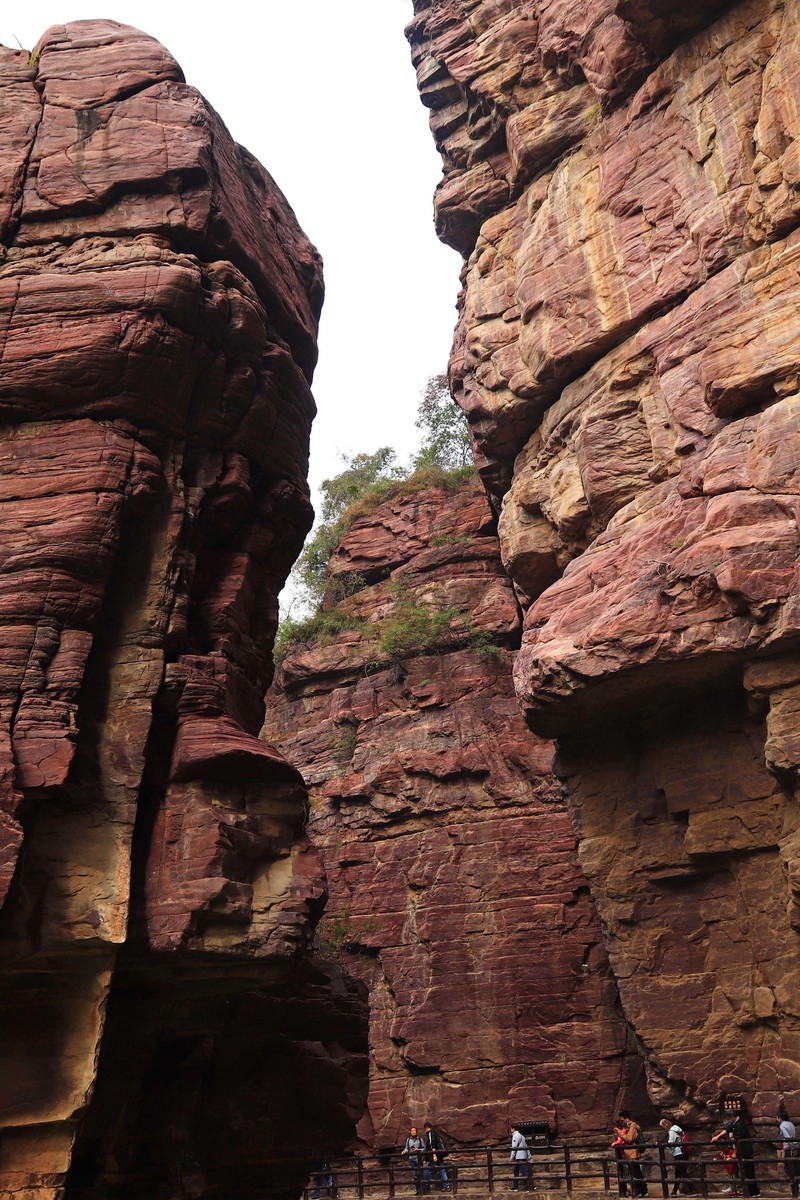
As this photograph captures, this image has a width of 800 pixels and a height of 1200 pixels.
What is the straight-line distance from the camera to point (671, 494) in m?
18.3

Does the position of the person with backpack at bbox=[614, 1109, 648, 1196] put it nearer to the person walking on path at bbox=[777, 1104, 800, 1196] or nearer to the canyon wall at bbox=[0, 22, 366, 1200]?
the person walking on path at bbox=[777, 1104, 800, 1196]

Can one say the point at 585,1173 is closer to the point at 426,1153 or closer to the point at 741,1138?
the point at 426,1153

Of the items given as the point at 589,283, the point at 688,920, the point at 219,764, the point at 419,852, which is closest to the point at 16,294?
the point at 219,764

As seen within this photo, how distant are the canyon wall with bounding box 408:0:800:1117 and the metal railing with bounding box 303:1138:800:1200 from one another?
3.68 feet

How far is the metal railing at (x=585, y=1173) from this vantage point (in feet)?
50.9

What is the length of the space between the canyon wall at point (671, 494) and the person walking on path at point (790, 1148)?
0.32 meters

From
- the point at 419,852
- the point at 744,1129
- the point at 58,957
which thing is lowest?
the point at 744,1129

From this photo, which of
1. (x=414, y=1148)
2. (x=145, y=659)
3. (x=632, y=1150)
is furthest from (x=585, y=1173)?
(x=145, y=659)

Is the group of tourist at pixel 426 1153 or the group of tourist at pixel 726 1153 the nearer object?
the group of tourist at pixel 726 1153

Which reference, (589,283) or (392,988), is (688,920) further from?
(589,283)

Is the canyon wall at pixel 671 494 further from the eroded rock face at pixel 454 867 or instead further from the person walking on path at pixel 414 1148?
the person walking on path at pixel 414 1148

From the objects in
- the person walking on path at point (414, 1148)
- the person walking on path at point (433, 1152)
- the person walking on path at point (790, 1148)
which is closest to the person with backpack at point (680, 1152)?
the person walking on path at point (790, 1148)

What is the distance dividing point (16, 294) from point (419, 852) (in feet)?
58.3

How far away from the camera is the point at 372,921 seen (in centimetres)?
2648
